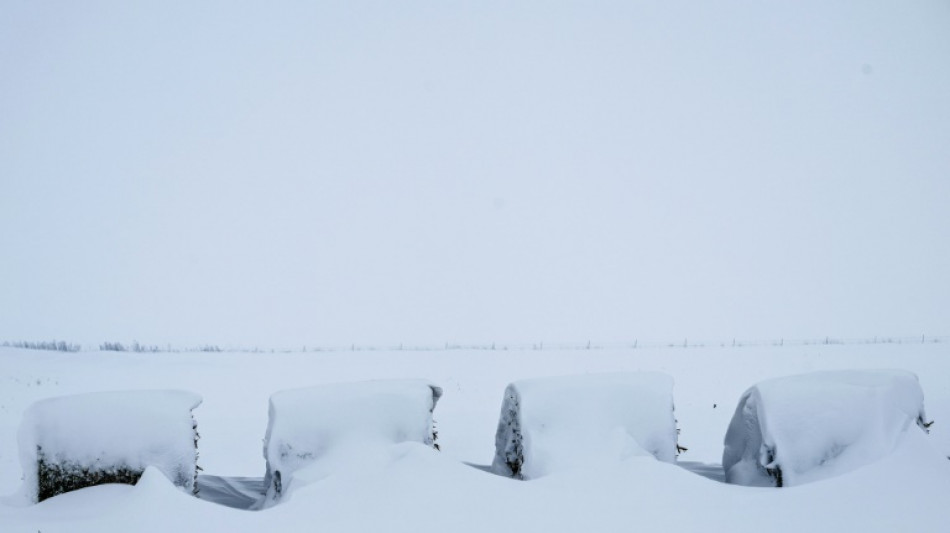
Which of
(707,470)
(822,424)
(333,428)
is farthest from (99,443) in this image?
(707,470)

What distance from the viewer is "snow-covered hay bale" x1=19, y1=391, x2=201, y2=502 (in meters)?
5.09

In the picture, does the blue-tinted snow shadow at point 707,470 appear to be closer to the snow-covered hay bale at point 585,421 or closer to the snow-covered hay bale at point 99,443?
the snow-covered hay bale at point 585,421

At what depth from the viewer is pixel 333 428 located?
5508 mm

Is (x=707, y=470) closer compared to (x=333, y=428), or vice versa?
(x=333, y=428)

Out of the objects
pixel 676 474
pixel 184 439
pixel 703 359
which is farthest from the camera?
pixel 703 359

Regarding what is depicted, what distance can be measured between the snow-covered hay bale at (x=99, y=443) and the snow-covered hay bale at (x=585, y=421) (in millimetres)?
2732

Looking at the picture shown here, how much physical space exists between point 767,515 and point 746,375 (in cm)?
1525

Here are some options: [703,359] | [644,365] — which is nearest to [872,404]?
[644,365]

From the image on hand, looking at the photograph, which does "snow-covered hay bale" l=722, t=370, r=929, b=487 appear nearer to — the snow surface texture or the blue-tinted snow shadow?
the blue-tinted snow shadow

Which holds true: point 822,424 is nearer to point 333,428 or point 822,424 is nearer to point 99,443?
point 333,428

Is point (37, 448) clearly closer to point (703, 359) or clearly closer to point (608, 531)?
point (608, 531)

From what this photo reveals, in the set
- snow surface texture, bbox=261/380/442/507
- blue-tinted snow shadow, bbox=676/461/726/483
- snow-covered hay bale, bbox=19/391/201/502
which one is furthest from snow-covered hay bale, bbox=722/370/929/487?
snow-covered hay bale, bbox=19/391/201/502

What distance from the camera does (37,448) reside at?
509 cm

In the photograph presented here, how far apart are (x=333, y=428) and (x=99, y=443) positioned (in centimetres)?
179
